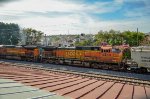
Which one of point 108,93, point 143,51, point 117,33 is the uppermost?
point 117,33

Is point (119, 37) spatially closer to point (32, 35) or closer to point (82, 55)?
point (32, 35)

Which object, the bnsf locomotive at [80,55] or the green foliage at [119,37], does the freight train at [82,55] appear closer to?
the bnsf locomotive at [80,55]

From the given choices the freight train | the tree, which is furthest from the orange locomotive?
the tree

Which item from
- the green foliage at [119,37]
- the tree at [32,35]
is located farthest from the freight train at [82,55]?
the tree at [32,35]

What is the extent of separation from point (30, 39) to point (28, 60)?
78910mm

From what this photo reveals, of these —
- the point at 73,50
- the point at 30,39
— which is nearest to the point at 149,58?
the point at 73,50

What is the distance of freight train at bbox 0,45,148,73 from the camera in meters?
Answer: 39.0

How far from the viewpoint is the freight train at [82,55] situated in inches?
1537

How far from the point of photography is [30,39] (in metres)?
137

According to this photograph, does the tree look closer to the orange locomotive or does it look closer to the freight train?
the freight train

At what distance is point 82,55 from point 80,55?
52 centimetres

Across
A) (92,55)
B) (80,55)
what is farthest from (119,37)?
(92,55)

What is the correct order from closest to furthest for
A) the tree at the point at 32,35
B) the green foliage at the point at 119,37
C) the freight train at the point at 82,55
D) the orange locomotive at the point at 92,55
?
1. the orange locomotive at the point at 92,55
2. the freight train at the point at 82,55
3. the green foliage at the point at 119,37
4. the tree at the point at 32,35

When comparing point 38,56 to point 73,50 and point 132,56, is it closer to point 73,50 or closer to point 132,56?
point 73,50
